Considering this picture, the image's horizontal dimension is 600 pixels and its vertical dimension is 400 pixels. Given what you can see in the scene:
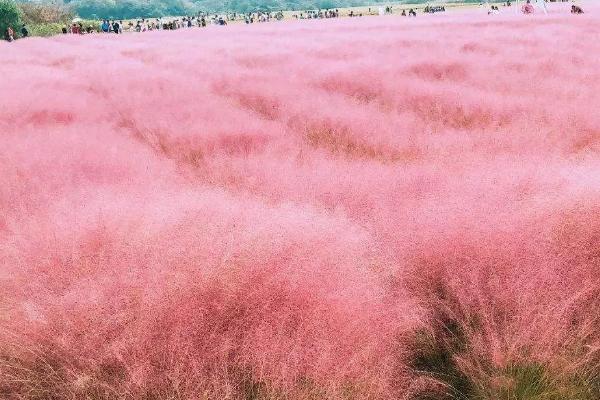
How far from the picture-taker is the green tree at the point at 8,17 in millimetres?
42250

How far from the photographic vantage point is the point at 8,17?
42.8 metres

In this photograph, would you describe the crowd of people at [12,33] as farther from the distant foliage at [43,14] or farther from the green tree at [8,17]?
the distant foliage at [43,14]

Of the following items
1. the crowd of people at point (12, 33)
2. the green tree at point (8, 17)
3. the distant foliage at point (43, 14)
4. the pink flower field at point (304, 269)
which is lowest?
the pink flower field at point (304, 269)

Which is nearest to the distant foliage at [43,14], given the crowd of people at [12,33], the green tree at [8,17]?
the green tree at [8,17]

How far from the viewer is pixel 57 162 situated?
568cm

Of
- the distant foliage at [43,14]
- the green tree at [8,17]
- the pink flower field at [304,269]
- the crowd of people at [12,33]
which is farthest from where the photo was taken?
the distant foliage at [43,14]

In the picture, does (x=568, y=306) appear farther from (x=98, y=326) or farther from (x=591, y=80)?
(x=591, y=80)

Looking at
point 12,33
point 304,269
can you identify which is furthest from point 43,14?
point 304,269

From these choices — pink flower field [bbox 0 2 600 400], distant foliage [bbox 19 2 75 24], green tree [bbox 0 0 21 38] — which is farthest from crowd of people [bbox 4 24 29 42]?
pink flower field [bbox 0 2 600 400]

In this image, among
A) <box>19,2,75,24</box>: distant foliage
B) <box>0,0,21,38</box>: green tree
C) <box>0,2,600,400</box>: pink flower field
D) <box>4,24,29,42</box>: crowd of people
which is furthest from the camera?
<box>19,2,75,24</box>: distant foliage

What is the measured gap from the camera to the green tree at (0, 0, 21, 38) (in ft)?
139

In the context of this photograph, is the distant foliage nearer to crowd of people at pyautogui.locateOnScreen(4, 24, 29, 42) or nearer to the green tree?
the green tree

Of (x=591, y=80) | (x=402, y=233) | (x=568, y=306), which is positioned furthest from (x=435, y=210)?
(x=591, y=80)

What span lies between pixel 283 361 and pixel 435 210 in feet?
6.23
